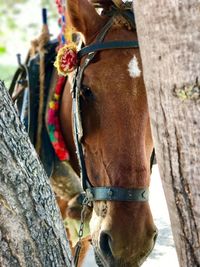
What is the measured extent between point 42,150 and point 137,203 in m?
1.08

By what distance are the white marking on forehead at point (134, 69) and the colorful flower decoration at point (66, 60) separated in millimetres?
308

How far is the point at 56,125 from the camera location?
317cm

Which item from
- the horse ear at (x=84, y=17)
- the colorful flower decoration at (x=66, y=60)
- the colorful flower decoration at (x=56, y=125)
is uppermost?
the horse ear at (x=84, y=17)

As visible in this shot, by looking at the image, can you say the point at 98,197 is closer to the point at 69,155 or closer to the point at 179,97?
the point at 69,155

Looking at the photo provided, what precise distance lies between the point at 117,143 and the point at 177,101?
1.39 m

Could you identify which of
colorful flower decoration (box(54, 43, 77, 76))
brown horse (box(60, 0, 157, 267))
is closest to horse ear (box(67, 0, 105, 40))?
brown horse (box(60, 0, 157, 267))

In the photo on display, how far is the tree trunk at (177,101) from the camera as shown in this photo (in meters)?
0.91

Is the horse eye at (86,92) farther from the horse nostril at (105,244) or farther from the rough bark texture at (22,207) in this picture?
the rough bark texture at (22,207)

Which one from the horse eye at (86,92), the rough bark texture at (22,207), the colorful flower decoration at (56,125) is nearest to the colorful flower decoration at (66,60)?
the horse eye at (86,92)

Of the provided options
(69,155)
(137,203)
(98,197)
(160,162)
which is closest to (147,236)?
(137,203)

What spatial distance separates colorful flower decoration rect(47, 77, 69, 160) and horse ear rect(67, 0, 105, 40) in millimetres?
575

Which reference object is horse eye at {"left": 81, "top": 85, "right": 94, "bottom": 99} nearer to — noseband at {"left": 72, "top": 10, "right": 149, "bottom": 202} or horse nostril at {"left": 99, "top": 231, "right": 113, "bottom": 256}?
noseband at {"left": 72, "top": 10, "right": 149, "bottom": 202}

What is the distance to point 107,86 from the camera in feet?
7.88

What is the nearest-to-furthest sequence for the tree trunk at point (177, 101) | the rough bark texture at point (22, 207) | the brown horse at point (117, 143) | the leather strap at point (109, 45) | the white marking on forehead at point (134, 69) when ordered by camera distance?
the tree trunk at point (177, 101) < the rough bark texture at point (22, 207) < the brown horse at point (117, 143) < the white marking on forehead at point (134, 69) < the leather strap at point (109, 45)
